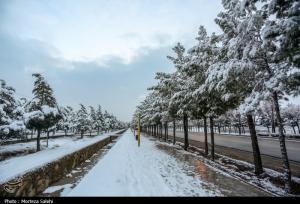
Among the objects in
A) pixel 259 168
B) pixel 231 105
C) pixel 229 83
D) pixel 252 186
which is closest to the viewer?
pixel 252 186

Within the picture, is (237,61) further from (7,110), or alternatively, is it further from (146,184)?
(7,110)

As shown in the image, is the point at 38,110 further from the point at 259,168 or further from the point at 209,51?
the point at 259,168

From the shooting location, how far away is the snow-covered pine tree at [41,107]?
76.6 ft

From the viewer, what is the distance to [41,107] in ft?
78.4

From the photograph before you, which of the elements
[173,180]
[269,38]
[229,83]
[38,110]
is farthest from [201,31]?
[38,110]

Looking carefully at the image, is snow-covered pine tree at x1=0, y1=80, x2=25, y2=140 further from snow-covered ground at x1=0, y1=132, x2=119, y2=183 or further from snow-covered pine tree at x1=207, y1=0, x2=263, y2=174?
snow-covered pine tree at x1=207, y1=0, x2=263, y2=174

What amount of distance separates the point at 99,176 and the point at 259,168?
296 inches

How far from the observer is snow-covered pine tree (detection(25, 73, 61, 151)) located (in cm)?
2335

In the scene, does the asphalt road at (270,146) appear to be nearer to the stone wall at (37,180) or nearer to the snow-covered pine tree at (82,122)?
the stone wall at (37,180)

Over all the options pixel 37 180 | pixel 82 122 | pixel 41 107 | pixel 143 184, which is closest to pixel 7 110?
pixel 41 107

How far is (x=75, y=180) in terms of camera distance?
354 inches

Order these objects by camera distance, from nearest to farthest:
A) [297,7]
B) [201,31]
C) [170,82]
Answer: [297,7] → [201,31] → [170,82]

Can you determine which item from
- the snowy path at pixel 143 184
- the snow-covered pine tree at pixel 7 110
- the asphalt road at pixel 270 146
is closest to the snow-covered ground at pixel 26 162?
the snowy path at pixel 143 184

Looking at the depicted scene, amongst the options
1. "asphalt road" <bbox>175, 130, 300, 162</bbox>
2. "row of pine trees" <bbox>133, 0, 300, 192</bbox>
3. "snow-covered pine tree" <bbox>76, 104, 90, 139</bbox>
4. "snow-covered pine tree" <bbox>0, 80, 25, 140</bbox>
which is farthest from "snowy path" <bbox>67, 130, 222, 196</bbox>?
"snow-covered pine tree" <bbox>76, 104, 90, 139</bbox>
